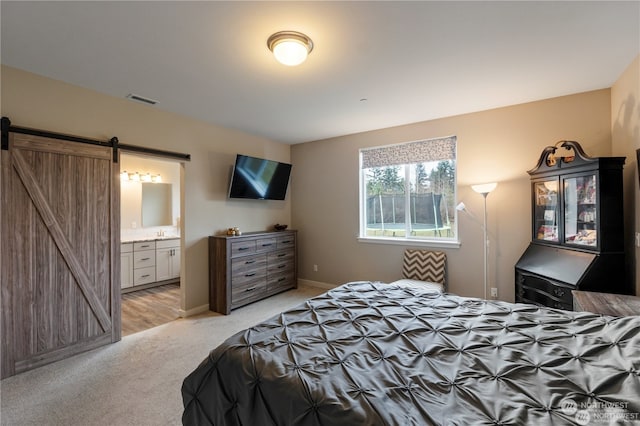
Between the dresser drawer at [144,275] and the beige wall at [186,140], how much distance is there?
1.68 metres

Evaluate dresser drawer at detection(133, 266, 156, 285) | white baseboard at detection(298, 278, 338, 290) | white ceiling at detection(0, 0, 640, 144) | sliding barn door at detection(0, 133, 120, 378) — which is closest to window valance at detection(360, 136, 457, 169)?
white ceiling at detection(0, 0, 640, 144)

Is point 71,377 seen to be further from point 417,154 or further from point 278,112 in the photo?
point 417,154

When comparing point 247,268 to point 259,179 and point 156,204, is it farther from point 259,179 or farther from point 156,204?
point 156,204

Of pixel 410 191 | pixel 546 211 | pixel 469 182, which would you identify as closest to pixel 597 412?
pixel 546 211

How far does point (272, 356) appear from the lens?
136 cm

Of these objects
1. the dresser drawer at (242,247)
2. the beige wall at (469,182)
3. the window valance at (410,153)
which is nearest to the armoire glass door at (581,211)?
the beige wall at (469,182)

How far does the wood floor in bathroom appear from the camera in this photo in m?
3.52

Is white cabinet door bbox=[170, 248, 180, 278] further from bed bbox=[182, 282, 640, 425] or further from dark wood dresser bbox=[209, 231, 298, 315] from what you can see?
bed bbox=[182, 282, 640, 425]

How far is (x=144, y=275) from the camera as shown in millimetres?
4922

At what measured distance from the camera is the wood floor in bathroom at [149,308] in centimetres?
352

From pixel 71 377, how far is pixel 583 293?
172 inches

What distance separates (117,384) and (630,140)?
495cm

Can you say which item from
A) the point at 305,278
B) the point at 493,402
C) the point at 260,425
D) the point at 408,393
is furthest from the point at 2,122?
the point at 305,278

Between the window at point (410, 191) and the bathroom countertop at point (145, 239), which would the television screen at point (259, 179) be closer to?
the window at point (410, 191)
